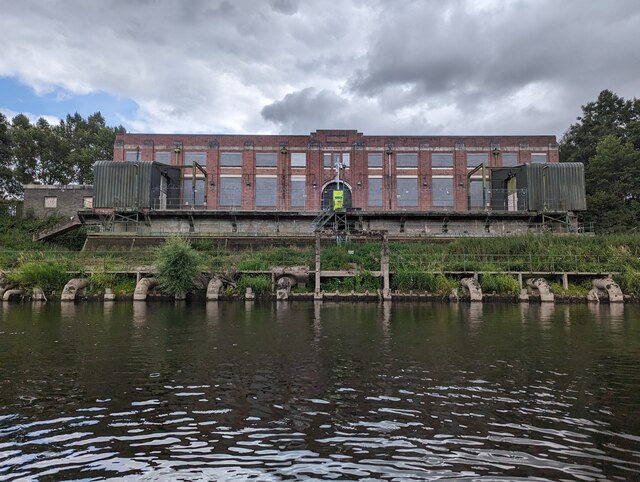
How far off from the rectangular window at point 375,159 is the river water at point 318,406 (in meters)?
37.1

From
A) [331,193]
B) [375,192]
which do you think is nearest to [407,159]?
[375,192]

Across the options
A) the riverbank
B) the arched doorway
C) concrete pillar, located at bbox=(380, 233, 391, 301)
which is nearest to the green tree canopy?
the riverbank

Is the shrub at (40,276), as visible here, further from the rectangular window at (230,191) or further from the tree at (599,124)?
the tree at (599,124)

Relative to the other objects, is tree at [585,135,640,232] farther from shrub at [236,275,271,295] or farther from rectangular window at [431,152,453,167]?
shrub at [236,275,271,295]

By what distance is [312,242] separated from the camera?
38.9m

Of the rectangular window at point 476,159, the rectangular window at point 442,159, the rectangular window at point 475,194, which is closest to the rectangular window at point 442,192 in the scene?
the rectangular window at point 442,159

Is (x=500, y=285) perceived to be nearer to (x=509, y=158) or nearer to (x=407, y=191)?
(x=407, y=191)

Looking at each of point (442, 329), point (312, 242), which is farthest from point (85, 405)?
point (312, 242)

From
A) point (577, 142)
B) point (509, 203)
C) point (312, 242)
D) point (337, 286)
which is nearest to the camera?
point (337, 286)

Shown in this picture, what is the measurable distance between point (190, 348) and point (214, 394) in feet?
14.6

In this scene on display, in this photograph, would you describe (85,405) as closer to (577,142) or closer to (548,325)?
(548,325)

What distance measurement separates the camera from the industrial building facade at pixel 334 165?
48.2 meters

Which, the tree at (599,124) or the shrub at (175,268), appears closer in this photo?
the shrub at (175,268)

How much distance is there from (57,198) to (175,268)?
97.1ft
